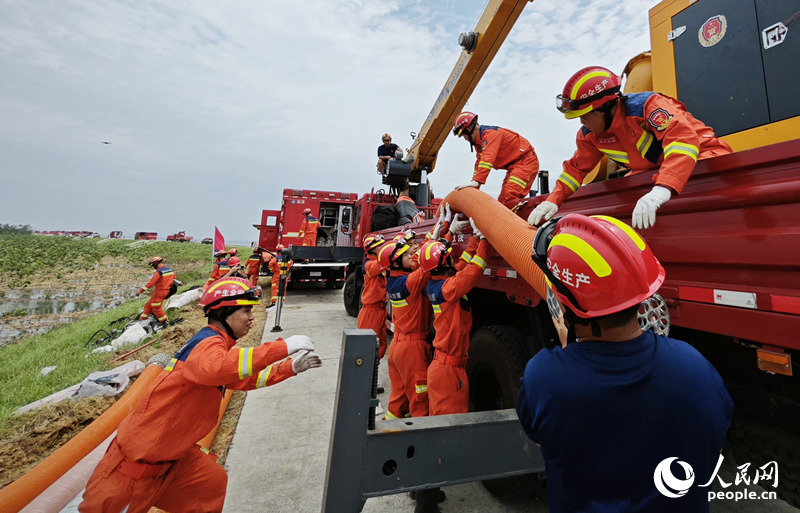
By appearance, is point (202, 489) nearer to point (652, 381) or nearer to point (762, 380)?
point (652, 381)

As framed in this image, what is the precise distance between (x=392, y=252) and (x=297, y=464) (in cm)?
203

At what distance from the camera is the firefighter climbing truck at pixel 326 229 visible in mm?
8391

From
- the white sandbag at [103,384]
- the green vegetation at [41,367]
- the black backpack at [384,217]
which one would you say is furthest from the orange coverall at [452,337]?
the black backpack at [384,217]

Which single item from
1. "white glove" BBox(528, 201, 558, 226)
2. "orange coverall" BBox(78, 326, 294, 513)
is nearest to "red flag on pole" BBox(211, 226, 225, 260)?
"orange coverall" BBox(78, 326, 294, 513)

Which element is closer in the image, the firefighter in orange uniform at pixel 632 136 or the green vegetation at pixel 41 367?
the firefighter in orange uniform at pixel 632 136

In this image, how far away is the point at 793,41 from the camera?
1957 millimetres

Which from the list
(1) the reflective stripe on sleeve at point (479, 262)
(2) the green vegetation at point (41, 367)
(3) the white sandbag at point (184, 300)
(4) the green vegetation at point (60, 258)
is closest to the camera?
(1) the reflective stripe on sleeve at point (479, 262)

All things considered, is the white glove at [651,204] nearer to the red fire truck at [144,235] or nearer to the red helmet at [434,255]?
the red helmet at [434,255]

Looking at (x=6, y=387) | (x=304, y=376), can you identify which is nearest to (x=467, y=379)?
(x=304, y=376)

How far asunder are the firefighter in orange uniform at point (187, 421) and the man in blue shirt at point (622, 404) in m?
1.35

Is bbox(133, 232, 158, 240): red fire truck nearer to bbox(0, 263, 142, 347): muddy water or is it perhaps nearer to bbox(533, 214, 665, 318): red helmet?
bbox(0, 263, 142, 347): muddy water

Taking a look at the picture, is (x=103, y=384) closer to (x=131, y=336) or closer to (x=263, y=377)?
(x=131, y=336)

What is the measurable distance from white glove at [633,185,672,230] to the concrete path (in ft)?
7.07

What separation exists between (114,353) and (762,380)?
7.87m
